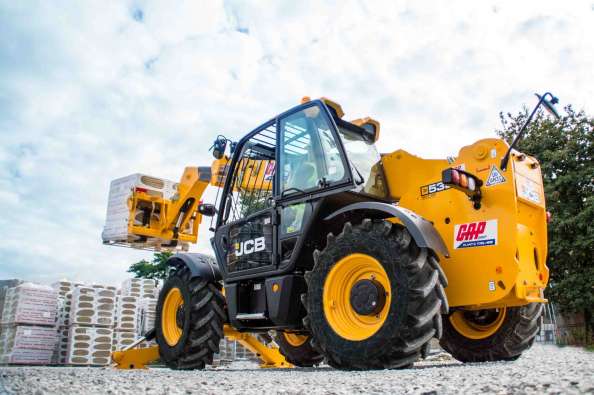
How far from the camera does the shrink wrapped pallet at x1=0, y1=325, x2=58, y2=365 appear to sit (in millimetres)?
10523

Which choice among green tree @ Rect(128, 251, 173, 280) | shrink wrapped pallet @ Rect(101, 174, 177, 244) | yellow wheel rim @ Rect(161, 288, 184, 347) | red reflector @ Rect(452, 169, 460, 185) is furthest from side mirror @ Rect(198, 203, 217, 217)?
green tree @ Rect(128, 251, 173, 280)

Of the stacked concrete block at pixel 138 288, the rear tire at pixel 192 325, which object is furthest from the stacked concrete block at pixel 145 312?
the rear tire at pixel 192 325

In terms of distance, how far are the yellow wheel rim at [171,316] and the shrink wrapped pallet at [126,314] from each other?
5301 mm

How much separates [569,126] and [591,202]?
4006 mm

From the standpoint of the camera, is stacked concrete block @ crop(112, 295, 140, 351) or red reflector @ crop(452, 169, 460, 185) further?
stacked concrete block @ crop(112, 295, 140, 351)

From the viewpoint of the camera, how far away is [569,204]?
1900 centimetres

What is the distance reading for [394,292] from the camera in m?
4.45

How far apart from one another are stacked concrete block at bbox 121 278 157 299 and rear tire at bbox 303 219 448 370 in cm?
927

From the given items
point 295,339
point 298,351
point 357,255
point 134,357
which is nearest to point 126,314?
point 134,357

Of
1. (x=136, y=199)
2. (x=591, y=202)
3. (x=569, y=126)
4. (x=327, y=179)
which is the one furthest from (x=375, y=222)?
(x=569, y=126)

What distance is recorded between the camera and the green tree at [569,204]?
701 inches

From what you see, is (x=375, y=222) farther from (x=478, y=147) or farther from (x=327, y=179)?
(x=478, y=147)

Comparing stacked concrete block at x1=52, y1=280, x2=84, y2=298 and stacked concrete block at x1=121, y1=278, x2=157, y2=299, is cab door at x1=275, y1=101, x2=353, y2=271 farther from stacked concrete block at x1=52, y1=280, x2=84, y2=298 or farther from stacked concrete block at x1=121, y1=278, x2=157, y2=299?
stacked concrete block at x1=121, y1=278, x2=157, y2=299

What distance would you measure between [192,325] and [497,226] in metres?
3.86
